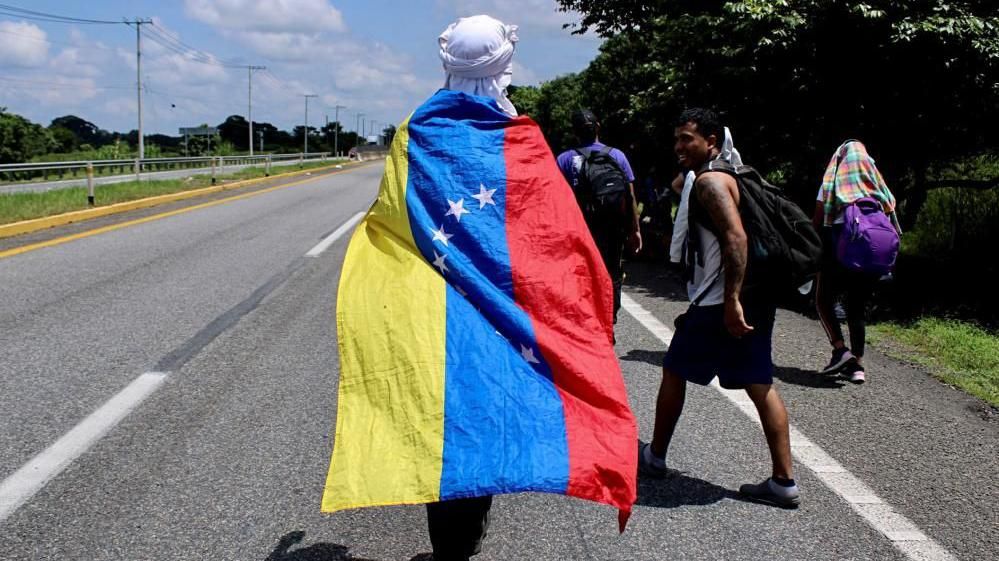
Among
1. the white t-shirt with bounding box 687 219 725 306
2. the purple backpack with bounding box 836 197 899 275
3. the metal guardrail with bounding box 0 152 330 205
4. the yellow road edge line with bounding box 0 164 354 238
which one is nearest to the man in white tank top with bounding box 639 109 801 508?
the white t-shirt with bounding box 687 219 725 306

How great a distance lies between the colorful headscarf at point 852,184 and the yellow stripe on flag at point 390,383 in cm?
401

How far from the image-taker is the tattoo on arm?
11.7ft

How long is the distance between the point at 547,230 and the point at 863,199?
373cm

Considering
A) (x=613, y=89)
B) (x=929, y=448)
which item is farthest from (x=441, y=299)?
(x=613, y=89)

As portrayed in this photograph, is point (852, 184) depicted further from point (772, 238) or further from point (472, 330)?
point (472, 330)

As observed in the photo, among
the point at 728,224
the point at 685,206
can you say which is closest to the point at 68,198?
the point at 685,206

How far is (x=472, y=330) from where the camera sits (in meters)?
2.39

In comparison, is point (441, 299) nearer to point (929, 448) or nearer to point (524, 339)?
point (524, 339)

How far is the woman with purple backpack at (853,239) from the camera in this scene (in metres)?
5.38

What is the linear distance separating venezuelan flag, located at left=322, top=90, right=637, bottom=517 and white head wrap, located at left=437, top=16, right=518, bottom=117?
10 cm

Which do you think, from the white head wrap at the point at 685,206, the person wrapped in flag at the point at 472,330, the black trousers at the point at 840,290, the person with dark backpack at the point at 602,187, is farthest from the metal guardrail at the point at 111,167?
the person wrapped in flag at the point at 472,330

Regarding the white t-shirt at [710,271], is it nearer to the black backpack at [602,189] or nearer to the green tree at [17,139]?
the black backpack at [602,189]

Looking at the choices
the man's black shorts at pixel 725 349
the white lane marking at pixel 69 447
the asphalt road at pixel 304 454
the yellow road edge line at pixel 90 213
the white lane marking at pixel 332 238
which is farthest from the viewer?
the yellow road edge line at pixel 90 213

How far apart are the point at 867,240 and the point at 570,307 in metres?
3.58
